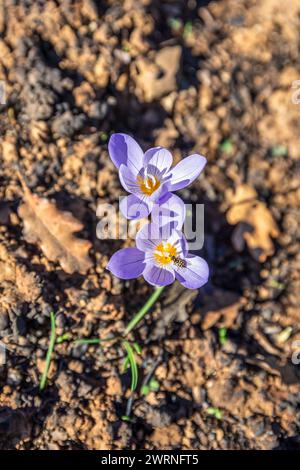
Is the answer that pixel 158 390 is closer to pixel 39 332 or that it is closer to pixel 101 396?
pixel 101 396

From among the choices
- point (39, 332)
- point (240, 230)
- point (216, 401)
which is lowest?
point (216, 401)

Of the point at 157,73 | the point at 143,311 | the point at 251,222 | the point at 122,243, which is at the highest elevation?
the point at 157,73

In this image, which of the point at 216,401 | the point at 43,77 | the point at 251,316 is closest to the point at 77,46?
the point at 43,77

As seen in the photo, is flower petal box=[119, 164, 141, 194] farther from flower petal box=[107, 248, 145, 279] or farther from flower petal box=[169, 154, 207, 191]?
flower petal box=[107, 248, 145, 279]

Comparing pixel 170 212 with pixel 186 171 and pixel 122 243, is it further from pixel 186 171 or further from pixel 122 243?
pixel 122 243

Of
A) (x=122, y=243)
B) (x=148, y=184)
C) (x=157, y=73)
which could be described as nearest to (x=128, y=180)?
(x=148, y=184)
